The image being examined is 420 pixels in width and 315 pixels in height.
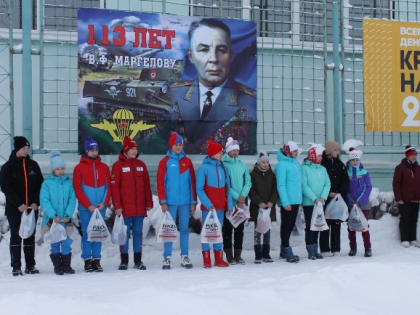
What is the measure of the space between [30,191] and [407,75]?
610 centimetres

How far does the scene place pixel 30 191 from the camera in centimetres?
696

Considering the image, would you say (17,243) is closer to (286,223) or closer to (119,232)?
(119,232)

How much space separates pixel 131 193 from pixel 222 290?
2274mm

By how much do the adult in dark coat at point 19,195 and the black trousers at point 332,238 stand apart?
3624mm

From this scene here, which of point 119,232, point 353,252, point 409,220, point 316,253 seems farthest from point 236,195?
point 409,220

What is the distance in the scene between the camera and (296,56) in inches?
386

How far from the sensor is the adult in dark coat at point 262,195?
24.6ft

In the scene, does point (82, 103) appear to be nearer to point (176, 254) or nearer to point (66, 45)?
point (66, 45)

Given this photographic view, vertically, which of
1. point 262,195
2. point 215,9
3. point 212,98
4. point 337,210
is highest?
point 215,9

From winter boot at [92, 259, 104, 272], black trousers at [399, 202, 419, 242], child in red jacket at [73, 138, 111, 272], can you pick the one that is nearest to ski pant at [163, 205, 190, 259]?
child in red jacket at [73, 138, 111, 272]

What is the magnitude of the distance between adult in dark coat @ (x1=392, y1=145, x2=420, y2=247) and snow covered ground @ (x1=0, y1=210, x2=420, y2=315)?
1869 mm

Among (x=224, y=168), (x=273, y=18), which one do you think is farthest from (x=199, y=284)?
(x=273, y=18)

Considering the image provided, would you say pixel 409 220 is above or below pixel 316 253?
above

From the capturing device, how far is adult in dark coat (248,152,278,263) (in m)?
7.50
